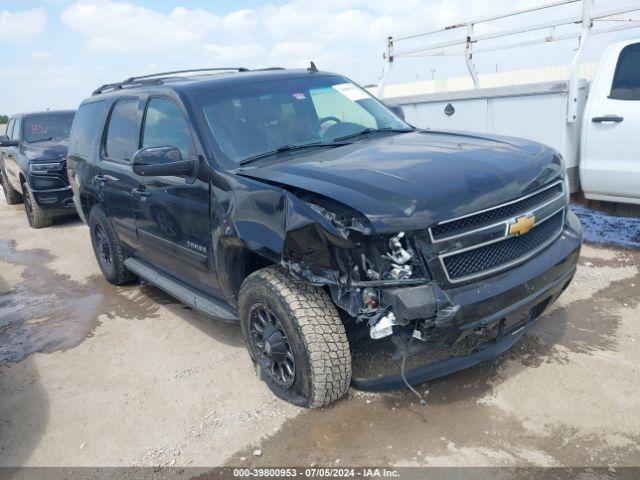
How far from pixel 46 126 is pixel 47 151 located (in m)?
1.30

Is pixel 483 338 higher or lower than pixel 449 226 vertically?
lower

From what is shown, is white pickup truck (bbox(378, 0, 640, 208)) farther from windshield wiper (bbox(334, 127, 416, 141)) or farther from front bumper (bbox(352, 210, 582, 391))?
front bumper (bbox(352, 210, 582, 391))

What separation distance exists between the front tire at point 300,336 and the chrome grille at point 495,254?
2.25 ft

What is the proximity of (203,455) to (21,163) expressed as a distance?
26.7 feet

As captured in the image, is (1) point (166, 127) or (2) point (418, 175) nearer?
(2) point (418, 175)

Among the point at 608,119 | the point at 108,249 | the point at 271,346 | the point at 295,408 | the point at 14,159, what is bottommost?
the point at 295,408

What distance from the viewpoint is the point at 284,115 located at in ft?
12.4

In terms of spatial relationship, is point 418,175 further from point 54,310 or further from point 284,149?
point 54,310

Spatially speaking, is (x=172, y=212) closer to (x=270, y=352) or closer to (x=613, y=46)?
(x=270, y=352)

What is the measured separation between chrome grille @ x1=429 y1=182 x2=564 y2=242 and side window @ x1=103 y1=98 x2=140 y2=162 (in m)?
2.82

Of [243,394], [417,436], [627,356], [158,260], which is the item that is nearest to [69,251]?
[158,260]

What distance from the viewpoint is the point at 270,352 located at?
123 inches

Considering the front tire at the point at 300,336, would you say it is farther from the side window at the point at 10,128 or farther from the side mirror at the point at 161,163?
the side window at the point at 10,128

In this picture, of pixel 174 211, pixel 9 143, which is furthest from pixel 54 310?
pixel 9 143
